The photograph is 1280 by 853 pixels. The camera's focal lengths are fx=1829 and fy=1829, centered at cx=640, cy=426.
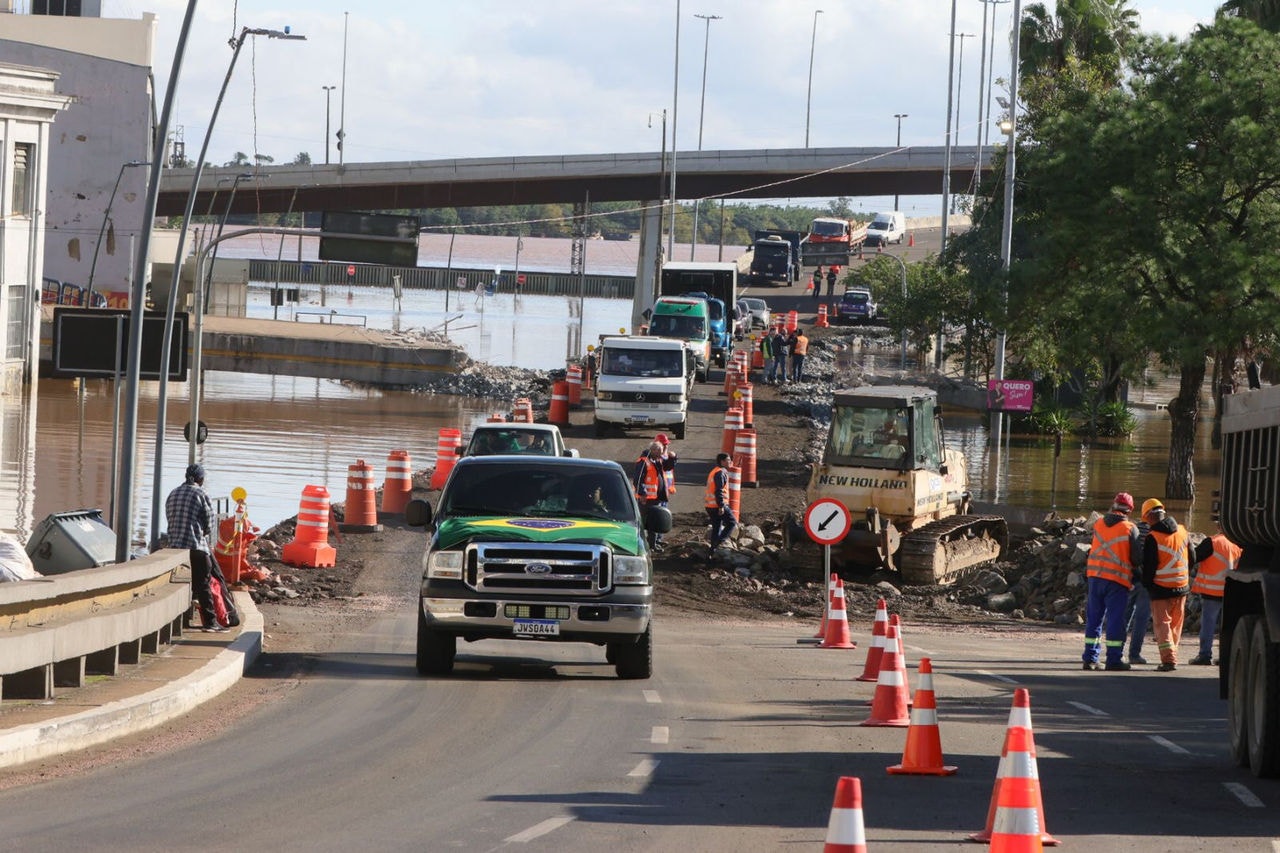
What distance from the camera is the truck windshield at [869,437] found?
27.8 meters

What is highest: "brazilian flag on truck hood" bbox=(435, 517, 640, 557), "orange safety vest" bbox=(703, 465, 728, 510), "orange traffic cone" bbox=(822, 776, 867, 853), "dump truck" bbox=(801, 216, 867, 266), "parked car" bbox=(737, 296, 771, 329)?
"dump truck" bbox=(801, 216, 867, 266)

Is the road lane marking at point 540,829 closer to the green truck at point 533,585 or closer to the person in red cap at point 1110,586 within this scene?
the green truck at point 533,585

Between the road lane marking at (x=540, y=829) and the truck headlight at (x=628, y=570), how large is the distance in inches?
230

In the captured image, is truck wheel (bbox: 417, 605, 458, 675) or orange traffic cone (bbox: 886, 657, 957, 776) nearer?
orange traffic cone (bbox: 886, 657, 957, 776)

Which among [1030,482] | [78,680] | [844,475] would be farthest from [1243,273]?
[78,680]

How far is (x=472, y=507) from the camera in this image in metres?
16.6

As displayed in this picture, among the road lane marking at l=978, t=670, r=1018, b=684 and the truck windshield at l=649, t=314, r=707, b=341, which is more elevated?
the truck windshield at l=649, t=314, r=707, b=341

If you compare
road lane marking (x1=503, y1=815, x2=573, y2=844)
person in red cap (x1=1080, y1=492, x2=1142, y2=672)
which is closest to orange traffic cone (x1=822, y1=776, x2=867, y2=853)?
road lane marking (x1=503, y1=815, x2=573, y2=844)

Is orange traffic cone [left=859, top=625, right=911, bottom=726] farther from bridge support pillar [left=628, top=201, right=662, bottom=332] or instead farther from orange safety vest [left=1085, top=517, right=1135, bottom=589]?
bridge support pillar [left=628, top=201, right=662, bottom=332]

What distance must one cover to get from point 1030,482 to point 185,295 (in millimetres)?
60647

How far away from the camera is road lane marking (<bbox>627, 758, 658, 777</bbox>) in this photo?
1151 centimetres

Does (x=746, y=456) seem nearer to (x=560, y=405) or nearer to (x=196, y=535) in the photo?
(x=560, y=405)

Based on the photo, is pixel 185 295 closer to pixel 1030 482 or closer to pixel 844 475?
pixel 1030 482

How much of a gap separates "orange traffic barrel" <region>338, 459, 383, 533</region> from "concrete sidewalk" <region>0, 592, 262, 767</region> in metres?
12.4
